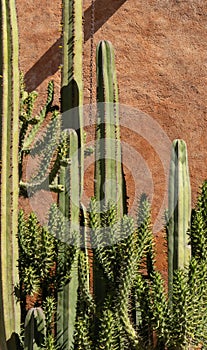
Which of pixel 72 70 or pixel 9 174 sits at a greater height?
pixel 72 70

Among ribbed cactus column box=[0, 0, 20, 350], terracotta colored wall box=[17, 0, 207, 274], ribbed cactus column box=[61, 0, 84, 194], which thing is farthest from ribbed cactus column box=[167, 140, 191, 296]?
terracotta colored wall box=[17, 0, 207, 274]

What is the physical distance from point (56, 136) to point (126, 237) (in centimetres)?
61

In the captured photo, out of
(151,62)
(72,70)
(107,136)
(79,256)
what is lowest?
(79,256)

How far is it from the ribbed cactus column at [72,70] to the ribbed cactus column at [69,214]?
89 mm

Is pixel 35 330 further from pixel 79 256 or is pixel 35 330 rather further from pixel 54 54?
pixel 54 54

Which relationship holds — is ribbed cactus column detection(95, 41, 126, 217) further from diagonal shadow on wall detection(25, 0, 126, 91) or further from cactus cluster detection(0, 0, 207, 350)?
diagonal shadow on wall detection(25, 0, 126, 91)

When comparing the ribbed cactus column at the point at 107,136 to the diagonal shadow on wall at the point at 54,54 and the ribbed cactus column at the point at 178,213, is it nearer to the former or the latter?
the ribbed cactus column at the point at 178,213

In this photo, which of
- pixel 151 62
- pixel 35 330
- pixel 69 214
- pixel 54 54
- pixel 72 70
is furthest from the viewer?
pixel 54 54

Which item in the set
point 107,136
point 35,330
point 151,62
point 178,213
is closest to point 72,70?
point 107,136

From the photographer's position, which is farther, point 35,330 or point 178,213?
point 178,213

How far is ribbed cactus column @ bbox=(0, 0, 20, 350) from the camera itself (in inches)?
122

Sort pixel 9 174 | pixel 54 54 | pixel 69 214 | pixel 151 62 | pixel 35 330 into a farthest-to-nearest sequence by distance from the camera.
→ pixel 54 54, pixel 151 62, pixel 69 214, pixel 9 174, pixel 35 330

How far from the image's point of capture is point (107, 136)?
349 centimetres

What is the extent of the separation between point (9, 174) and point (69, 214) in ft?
1.12
